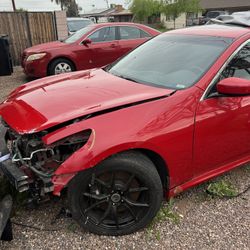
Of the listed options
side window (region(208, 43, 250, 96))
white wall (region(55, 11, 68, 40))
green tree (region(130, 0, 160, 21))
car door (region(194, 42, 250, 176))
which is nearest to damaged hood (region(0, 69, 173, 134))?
car door (region(194, 42, 250, 176))

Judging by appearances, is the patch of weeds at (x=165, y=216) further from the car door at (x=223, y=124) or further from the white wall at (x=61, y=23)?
the white wall at (x=61, y=23)

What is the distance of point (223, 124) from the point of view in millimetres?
2748

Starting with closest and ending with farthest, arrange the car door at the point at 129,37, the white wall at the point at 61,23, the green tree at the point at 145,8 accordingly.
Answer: the car door at the point at 129,37, the white wall at the point at 61,23, the green tree at the point at 145,8

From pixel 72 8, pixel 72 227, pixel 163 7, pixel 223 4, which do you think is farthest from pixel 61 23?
pixel 72 8

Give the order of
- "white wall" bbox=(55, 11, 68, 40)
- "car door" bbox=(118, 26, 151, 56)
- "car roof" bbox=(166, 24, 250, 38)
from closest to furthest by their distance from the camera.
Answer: "car roof" bbox=(166, 24, 250, 38)
"car door" bbox=(118, 26, 151, 56)
"white wall" bbox=(55, 11, 68, 40)

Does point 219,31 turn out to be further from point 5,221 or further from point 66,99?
point 5,221

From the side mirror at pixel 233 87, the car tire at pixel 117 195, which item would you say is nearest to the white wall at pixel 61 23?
the side mirror at pixel 233 87

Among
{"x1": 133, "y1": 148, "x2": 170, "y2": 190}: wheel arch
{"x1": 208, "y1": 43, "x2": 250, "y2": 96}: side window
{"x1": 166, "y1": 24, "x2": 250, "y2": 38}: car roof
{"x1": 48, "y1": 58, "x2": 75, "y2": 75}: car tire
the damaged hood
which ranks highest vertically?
{"x1": 166, "y1": 24, "x2": 250, "y2": 38}: car roof

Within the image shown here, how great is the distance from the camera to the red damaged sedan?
2.31m

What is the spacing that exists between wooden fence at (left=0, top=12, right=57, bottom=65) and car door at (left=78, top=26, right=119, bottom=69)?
3.71 m

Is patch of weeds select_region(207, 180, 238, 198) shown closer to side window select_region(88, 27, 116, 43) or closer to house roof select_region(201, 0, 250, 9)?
side window select_region(88, 27, 116, 43)

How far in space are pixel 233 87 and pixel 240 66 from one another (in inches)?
20.1

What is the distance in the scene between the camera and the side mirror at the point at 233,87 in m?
2.59

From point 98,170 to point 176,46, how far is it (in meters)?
1.68
